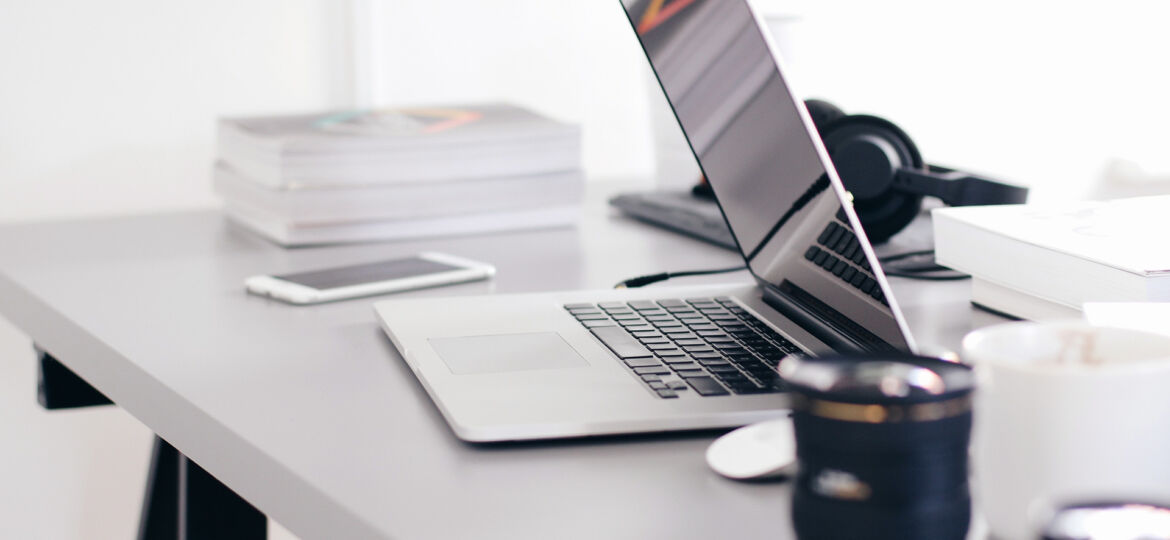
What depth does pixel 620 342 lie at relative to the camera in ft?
2.39

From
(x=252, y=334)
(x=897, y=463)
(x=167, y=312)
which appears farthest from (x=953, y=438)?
(x=167, y=312)

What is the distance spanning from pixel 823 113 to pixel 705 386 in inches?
19.9

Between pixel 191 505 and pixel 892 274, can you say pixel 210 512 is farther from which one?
pixel 892 274

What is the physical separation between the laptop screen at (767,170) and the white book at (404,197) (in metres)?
0.41

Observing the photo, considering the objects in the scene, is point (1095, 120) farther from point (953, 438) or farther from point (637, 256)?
point (953, 438)

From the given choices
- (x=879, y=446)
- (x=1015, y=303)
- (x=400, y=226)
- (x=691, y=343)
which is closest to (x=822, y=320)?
(x=691, y=343)

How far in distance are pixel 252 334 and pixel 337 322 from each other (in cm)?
6

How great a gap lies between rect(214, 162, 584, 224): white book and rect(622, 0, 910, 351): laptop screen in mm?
411

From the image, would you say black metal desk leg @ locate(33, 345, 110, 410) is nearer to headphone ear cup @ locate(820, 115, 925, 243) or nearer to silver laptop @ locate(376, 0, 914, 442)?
silver laptop @ locate(376, 0, 914, 442)

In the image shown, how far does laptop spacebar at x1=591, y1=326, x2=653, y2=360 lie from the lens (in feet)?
2.30

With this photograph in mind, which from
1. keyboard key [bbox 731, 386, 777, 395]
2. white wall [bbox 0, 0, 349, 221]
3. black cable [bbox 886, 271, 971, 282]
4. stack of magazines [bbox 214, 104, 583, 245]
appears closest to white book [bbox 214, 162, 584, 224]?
stack of magazines [bbox 214, 104, 583, 245]

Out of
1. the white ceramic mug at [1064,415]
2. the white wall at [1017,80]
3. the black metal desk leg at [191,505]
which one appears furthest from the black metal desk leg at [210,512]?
the white wall at [1017,80]

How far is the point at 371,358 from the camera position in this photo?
752 mm

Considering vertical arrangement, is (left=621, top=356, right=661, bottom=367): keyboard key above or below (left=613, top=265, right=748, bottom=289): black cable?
above
